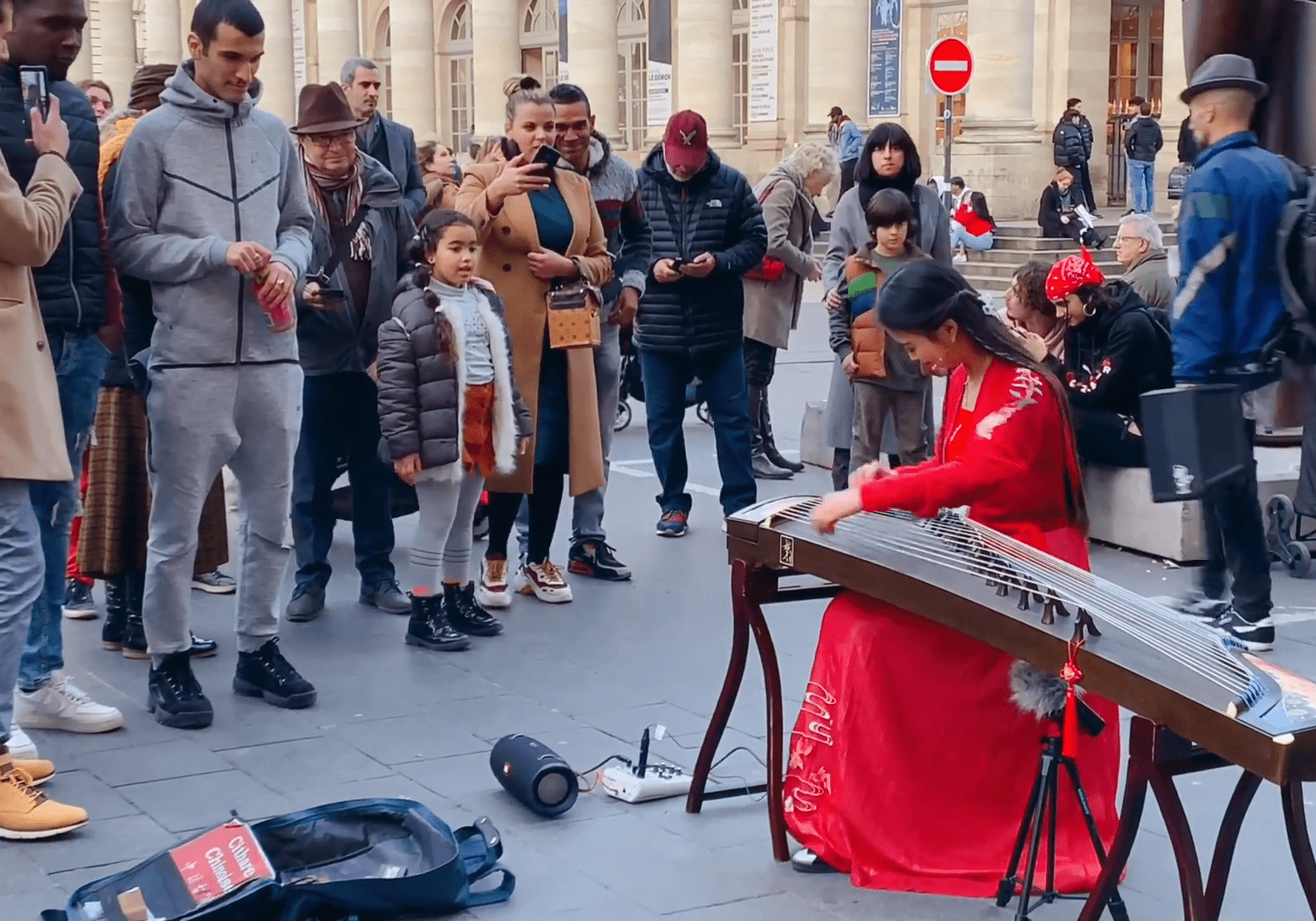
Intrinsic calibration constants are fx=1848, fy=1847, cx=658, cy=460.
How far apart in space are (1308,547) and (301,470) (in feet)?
14.0

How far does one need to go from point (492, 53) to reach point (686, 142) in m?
29.2

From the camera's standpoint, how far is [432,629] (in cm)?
663

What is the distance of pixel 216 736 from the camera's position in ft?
18.2

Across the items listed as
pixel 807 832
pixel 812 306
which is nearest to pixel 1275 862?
pixel 807 832

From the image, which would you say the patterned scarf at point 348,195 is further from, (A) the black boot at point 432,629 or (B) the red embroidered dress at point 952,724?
(B) the red embroidered dress at point 952,724

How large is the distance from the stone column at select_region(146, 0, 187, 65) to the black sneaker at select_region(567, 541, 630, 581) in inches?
1668

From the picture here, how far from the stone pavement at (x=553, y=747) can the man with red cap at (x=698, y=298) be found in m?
0.70

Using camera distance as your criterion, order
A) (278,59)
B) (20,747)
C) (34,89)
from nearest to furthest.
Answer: (34,89)
(20,747)
(278,59)

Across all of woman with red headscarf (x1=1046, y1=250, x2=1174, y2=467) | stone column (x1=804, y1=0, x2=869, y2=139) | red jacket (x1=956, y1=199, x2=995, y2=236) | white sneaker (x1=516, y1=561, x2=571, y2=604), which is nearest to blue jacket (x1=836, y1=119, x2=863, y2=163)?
red jacket (x1=956, y1=199, x2=995, y2=236)

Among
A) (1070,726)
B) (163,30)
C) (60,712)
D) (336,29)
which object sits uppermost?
(163,30)

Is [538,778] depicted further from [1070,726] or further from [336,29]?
[336,29]

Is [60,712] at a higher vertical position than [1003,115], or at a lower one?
lower

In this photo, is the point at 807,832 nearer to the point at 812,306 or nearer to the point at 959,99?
the point at 812,306

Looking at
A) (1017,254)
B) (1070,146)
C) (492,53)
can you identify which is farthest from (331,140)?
(492,53)
